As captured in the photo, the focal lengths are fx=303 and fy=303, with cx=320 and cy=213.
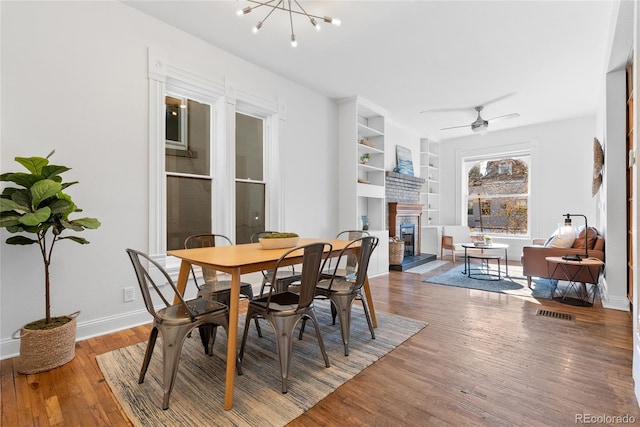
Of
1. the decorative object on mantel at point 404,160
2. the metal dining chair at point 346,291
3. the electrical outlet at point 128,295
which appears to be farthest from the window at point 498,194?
the electrical outlet at point 128,295

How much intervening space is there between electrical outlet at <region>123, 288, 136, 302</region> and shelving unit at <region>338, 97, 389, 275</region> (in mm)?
3035

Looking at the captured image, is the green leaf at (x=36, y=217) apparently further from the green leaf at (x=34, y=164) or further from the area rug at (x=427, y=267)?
the area rug at (x=427, y=267)

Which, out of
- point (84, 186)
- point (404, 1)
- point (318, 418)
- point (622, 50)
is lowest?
point (318, 418)

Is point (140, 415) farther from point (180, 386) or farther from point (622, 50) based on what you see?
point (622, 50)

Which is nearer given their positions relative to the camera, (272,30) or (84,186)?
(84,186)

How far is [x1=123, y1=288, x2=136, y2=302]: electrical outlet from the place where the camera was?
2770mm

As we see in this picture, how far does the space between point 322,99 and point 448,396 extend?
165 inches

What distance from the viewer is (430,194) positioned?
24.6ft

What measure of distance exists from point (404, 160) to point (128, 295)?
539cm

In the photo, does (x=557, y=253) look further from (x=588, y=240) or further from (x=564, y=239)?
(x=588, y=240)

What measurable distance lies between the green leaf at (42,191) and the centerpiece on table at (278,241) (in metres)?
1.38

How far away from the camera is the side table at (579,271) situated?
3441mm

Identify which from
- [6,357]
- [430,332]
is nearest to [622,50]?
[430,332]

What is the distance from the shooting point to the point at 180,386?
1.85m
